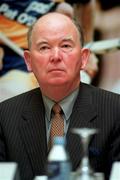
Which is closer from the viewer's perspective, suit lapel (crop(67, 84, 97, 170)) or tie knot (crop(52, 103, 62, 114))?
suit lapel (crop(67, 84, 97, 170))

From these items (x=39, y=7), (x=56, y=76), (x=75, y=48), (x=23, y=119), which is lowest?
(x=23, y=119)

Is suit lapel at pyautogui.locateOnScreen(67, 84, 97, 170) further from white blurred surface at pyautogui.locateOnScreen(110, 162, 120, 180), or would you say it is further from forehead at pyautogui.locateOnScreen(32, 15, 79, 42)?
white blurred surface at pyautogui.locateOnScreen(110, 162, 120, 180)

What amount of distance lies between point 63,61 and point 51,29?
15 centimetres

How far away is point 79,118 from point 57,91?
158 millimetres

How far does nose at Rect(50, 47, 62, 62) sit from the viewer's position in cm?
188

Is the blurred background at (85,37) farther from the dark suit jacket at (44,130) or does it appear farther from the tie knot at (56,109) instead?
the tie knot at (56,109)

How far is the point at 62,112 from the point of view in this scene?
1998mm

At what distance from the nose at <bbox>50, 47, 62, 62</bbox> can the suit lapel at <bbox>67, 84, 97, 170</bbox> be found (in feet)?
0.79

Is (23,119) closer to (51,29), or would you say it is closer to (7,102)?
(7,102)

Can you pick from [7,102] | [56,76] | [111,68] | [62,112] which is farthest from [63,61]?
[111,68]

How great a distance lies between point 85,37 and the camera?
2.89 metres

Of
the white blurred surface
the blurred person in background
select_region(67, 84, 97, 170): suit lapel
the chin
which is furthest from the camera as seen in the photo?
the blurred person in background

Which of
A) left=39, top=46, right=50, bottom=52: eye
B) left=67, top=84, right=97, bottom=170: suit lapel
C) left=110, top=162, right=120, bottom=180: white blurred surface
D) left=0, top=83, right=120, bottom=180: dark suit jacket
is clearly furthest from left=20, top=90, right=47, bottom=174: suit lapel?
left=110, top=162, right=120, bottom=180: white blurred surface

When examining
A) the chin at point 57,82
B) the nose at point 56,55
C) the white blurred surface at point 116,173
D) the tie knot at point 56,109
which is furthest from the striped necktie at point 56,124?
the white blurred surface at point 116,173
